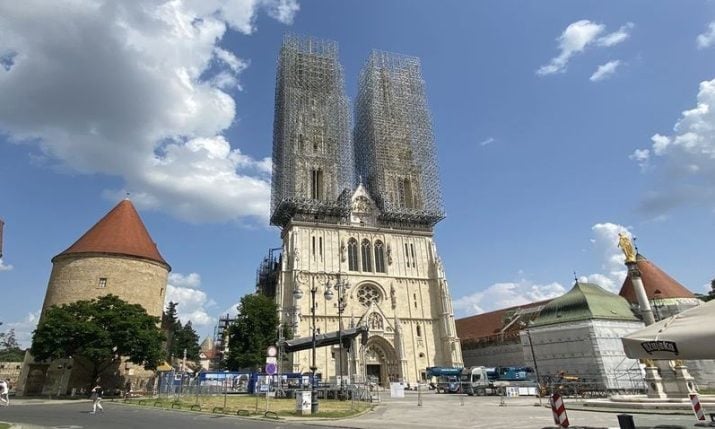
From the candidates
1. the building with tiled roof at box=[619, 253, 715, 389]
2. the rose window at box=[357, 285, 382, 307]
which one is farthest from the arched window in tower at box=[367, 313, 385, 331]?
the building with tiled roof at box=[619, 253, 715, 389]

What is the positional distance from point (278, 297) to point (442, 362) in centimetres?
1914

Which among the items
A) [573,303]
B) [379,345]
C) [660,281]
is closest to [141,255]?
[379,345]

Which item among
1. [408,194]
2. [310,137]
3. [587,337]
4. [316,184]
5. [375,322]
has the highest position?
[310,137]

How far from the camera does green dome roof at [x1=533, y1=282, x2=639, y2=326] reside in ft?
129

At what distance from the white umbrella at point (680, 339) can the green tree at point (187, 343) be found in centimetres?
6971

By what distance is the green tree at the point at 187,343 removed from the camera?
6874cm

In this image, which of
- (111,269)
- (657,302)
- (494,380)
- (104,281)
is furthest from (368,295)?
(657,302)

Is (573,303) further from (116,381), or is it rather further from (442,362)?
(116,381)

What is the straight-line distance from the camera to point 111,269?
36.6 meters

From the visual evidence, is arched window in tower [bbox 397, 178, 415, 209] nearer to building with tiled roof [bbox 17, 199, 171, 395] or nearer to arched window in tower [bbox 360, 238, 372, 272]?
arched window in tower [bbox 360, 238, 372, 272]

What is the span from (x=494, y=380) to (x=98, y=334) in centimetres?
3206

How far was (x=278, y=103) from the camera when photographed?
58.2 m

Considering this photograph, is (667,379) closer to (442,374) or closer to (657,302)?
(442,374)

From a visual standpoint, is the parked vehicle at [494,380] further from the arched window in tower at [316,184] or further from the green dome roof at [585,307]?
the arched window in tower at [316,184]
